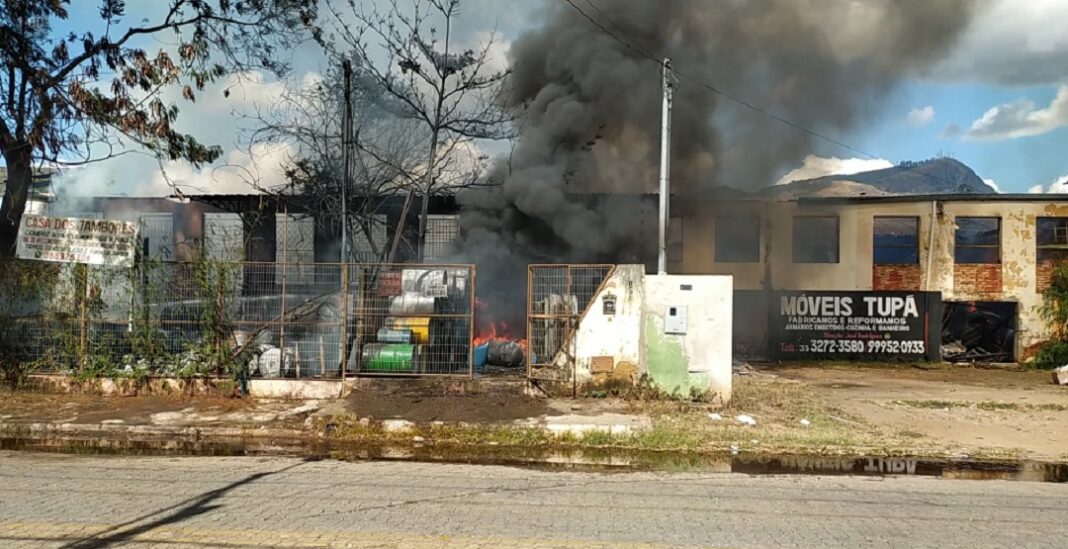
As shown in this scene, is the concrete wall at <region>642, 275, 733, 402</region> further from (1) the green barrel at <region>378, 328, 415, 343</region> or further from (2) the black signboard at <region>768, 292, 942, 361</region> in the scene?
(2) the black signboard at <region>768, 292, 942, 361</region>

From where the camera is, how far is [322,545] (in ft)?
14.0

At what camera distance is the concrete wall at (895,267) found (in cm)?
1966

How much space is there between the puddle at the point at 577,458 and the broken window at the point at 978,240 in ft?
46.2

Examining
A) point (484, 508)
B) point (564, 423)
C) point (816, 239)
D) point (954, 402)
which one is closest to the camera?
point (484, 508)

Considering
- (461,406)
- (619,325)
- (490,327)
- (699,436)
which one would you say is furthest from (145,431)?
(490,327)

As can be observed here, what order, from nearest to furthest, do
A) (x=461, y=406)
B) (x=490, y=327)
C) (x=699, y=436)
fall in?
(x=699, y=436), (x=461, y=406), (x=490, y=327)

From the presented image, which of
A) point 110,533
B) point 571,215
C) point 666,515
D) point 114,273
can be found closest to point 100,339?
point 114,273

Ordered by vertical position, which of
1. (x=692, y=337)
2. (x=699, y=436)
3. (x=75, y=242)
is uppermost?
(x=75, y=242)

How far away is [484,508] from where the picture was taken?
5215 millimetres

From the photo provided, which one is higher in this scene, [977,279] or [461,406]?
[977,279]

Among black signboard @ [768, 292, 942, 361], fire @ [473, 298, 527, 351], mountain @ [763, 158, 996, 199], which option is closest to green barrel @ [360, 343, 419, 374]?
fire @ [473, 298, 527, 351]

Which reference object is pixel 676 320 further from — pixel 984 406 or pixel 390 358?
pixel 984 406

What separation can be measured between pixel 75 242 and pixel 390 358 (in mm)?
4813

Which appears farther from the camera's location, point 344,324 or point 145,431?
point 344,324
